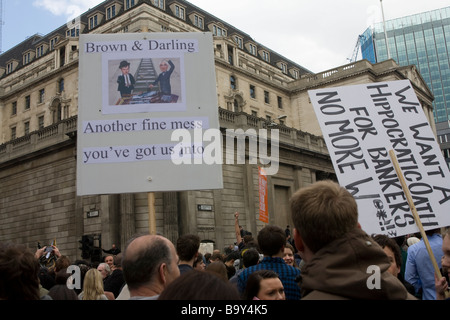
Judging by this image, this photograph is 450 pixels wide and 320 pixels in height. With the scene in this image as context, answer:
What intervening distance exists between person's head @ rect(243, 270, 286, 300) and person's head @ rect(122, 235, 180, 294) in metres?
1.02

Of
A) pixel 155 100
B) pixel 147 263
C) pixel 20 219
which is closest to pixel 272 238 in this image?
pixel 147 263

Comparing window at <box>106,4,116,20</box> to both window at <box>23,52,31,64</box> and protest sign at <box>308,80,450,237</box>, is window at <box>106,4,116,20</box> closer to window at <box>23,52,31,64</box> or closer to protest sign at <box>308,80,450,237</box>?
window at <box>23,52,31,64</box>

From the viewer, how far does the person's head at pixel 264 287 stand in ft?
13.3

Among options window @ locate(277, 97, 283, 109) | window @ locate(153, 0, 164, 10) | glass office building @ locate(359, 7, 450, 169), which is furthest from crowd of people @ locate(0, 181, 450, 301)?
glass office building @ locate(359, 7, 450, 169)

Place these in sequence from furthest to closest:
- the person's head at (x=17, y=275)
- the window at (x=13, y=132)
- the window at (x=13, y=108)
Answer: the window at (x=13, y=108)
the window at (x=13, y=132)
the person's head at (x=17, y=275)

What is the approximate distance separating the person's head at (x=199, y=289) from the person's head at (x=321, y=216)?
0.66m

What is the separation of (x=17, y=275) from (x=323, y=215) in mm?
2016

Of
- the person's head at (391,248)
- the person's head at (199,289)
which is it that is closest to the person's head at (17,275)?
the person's head at (199,289)

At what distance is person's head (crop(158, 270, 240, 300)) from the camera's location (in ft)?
6.31

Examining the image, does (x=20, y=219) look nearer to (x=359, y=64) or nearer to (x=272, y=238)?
(x=272, y=238)

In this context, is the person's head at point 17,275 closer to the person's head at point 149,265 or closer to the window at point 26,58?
the person's head at point 149,265

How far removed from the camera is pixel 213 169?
6.57 metres

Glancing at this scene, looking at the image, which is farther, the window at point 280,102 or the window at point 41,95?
the window at point 280,102

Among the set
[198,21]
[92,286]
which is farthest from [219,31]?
[92,286]
